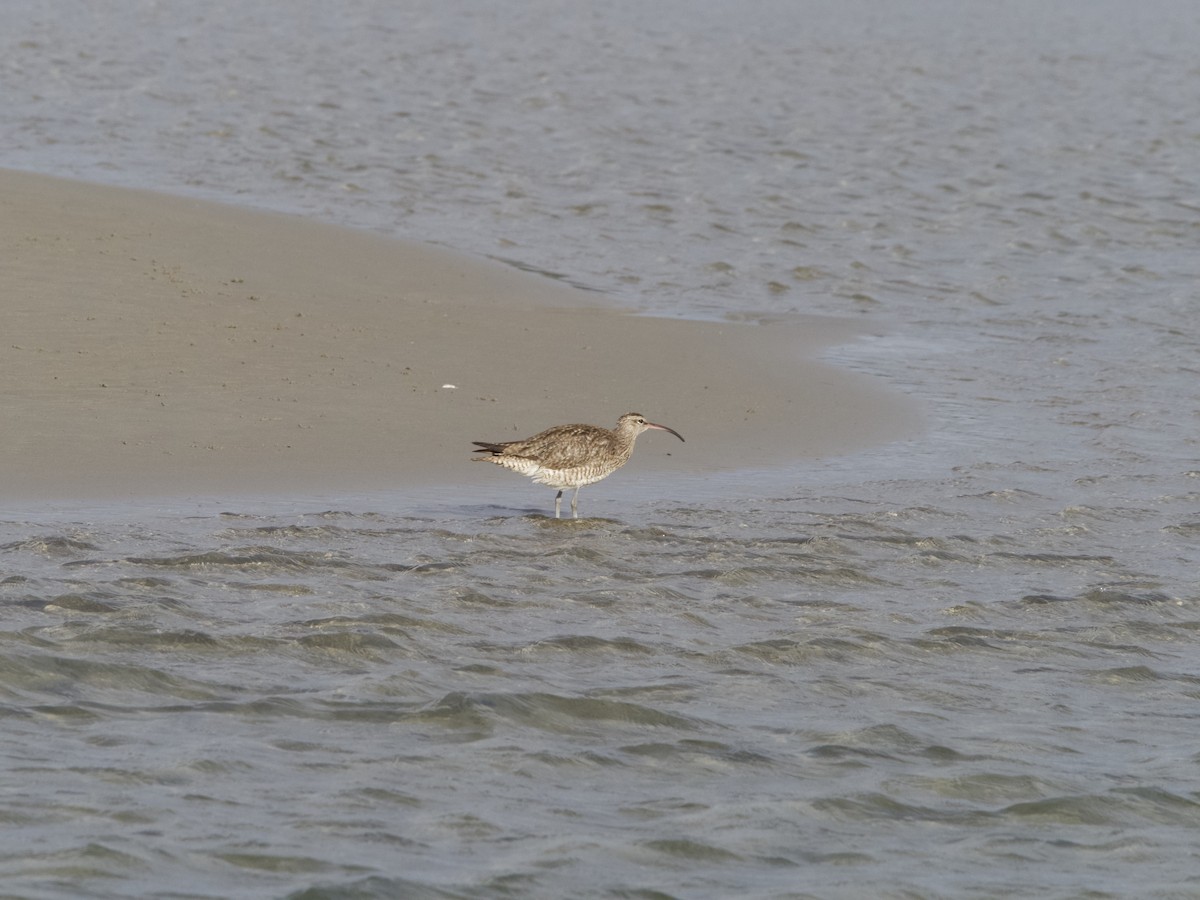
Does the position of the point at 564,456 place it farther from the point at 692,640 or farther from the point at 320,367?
the point at 320,367

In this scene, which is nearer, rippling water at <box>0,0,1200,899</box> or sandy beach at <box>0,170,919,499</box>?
rippling water at <box>0,0,1200,899</box>

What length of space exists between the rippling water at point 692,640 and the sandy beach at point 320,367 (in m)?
0.65

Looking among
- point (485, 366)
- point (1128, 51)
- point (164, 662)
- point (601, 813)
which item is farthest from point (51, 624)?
point (1128, 51)

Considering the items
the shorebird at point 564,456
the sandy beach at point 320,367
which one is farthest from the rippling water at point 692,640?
the sandy beach at point 320,367

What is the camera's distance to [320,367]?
15.2m

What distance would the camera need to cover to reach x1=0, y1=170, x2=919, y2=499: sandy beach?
1305 cm

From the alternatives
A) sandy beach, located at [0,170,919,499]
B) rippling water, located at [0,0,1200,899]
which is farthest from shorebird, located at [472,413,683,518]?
sandy beach, located at [0,170,919,499]

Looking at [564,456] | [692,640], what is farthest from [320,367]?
[692,640]

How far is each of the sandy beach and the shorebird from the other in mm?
741

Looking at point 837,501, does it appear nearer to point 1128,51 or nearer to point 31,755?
point 31,755

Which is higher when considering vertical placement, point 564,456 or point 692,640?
point 564,456

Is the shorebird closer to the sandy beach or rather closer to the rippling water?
the rippling water

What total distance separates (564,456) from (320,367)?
348 centimetres

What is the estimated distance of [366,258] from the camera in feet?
64.5
